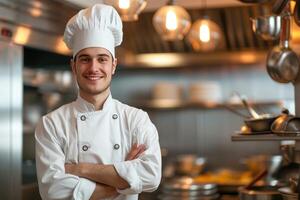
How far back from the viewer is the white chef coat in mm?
1998

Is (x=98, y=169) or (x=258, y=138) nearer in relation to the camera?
(x=98, y=169)

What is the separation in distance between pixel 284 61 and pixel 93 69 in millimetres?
1295

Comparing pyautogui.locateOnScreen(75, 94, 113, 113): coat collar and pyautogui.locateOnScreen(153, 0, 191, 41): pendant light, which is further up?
pyautogui.locateOnScreen(153, 0, 191, 41): pendant light

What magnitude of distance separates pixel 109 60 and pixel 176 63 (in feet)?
11.4

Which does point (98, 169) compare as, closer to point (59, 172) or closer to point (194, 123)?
point (59, 172)

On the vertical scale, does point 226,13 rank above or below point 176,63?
above

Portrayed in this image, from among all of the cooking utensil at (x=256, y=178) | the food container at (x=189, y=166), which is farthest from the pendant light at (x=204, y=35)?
the food container at (x=189, y=166)

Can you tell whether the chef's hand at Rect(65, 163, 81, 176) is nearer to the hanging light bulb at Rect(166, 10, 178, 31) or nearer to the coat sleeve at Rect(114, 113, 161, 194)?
the coat sleeve at Rect(114, 113, 161, 194)

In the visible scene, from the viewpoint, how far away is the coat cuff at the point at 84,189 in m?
1.98

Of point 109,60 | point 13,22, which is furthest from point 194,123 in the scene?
point 109,60

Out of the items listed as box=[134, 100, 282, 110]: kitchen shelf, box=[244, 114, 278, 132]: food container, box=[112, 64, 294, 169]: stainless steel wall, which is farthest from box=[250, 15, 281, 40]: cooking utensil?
box=[112, 64, 294, 169]: stainless steel wall

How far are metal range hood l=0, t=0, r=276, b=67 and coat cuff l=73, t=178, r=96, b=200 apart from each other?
1896 millimetres

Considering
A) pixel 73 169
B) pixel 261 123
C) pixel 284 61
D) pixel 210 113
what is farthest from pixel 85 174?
pixel 210 113

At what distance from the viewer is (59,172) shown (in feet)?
6.55
